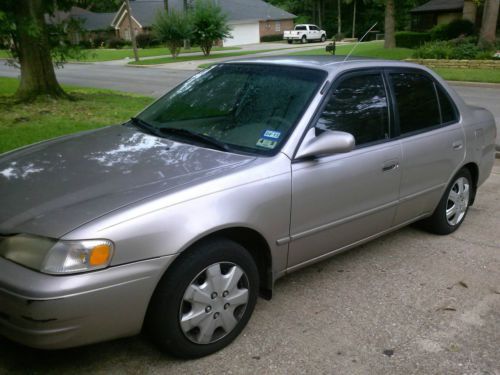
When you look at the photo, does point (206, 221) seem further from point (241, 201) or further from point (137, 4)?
point (137, 4)

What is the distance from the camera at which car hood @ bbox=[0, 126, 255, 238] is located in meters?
2.58

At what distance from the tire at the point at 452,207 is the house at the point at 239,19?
173 ft

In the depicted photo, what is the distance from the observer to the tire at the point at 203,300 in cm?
266

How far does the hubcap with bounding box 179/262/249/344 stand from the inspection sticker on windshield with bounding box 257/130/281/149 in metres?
0.81

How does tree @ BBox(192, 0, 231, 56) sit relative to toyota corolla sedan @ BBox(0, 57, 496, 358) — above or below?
above

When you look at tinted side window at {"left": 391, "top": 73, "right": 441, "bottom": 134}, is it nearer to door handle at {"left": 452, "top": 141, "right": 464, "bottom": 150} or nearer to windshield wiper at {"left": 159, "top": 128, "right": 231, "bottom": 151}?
door handle at {"left": 452, "top": 141, "right": 464, "bottom": 150}

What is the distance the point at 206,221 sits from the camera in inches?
108

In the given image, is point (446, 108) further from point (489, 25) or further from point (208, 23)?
point (208, 23)

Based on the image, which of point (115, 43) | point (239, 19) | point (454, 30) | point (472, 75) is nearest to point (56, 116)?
point (472, 75)

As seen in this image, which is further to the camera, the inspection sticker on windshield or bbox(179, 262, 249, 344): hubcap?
the inspection sticker on windshield

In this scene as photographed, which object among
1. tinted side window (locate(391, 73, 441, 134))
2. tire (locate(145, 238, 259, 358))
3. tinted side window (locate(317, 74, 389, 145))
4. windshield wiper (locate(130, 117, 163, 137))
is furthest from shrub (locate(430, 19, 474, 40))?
tire (locate(145, 238, 259, 358))

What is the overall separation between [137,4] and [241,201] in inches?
2591

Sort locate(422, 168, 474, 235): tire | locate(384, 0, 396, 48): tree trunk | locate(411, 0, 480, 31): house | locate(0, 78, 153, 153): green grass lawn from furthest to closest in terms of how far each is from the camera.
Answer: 1. locate(411, 0, 480, 31): house
2. locate(384, 0, 396, 48): tree trunk
3. locate(0, 78, 153, 153): green grass lawn
4. locate(422, 168, 474, 235): tire

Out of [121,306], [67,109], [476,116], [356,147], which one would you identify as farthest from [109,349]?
[67,109]
